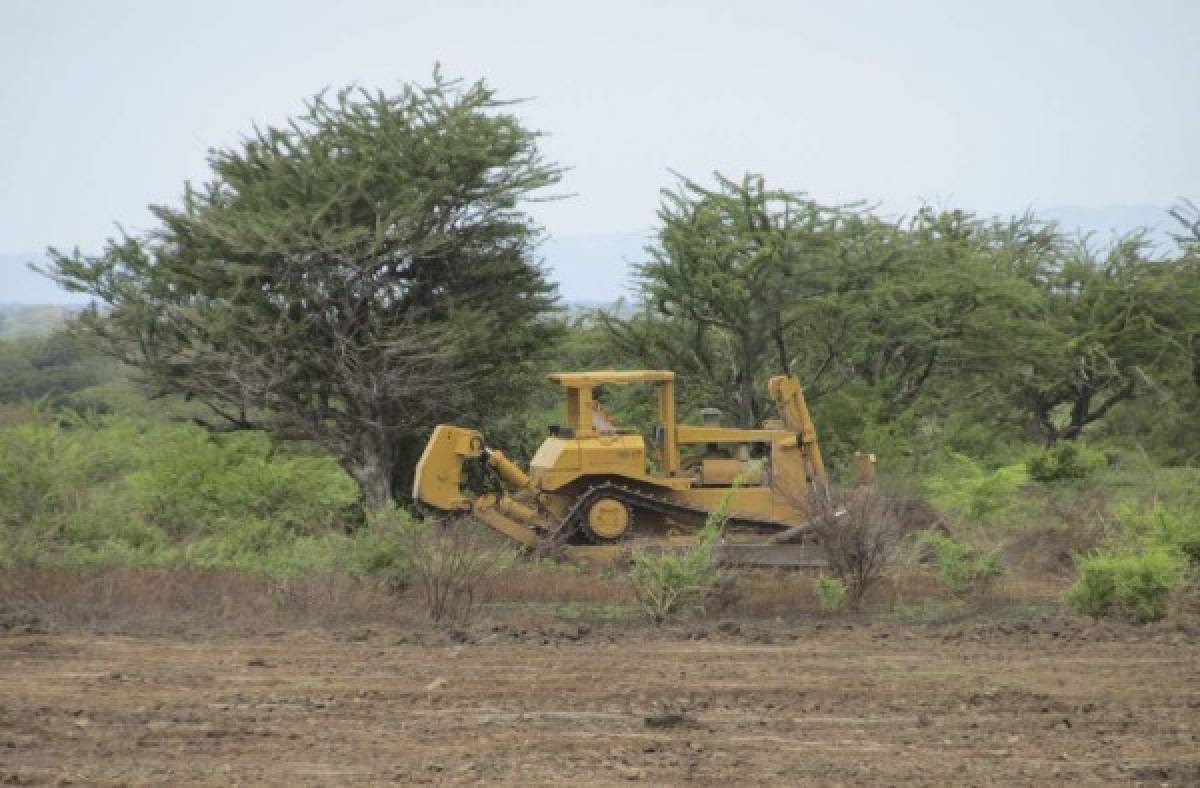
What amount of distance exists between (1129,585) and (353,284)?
12.6m

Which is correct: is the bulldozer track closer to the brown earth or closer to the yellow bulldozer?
the yellow bulldozer

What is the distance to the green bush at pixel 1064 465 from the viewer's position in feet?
94.4

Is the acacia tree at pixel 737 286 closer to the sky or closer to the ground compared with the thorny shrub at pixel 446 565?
closer to the sky

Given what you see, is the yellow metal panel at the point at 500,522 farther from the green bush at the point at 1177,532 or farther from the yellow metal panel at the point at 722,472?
the green bush at the point at 1177,532

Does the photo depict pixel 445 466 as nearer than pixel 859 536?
No

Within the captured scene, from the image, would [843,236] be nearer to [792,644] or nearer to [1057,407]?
[1057,407]

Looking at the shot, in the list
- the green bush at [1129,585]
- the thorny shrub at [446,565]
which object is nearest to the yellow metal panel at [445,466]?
the thorny shrub at [446,565]

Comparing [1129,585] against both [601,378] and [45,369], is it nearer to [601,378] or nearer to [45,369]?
[601,378]

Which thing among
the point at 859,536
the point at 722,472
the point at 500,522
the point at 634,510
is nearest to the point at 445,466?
the point at 500,522

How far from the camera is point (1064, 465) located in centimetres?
2898

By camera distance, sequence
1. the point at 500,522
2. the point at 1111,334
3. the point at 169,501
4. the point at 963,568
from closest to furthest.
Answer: the point at 963,568, the point at 500,522, the point at 169,501, the point at 1111,334

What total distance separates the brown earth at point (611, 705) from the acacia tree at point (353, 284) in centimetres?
995

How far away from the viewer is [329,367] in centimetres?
2283

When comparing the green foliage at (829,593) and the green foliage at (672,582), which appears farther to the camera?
the green foliage at (829,593)
